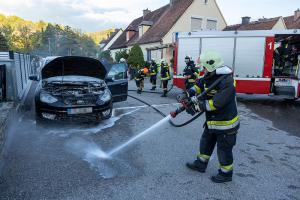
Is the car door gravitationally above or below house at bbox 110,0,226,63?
below

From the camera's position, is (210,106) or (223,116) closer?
(210,106)

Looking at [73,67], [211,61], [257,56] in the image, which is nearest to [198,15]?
[257,56]

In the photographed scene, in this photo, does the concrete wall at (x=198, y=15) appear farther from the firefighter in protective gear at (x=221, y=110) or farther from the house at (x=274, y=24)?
the firefighter in protective gear at (x=221, y=110)

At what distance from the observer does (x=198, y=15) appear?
27969 mm

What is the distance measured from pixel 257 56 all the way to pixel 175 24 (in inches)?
656

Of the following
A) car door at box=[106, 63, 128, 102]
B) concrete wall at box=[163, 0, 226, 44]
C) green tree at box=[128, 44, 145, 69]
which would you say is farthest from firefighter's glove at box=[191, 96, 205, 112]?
green tree at box=[128, 44, 145, 69]

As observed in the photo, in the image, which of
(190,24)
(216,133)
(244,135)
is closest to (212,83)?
(216,133)

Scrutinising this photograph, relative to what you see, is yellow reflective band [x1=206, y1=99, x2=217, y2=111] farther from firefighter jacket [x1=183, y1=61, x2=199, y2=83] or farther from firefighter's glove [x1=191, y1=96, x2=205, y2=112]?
firefighter jacket [x1=183, y1=61, x2=199, y2=83]

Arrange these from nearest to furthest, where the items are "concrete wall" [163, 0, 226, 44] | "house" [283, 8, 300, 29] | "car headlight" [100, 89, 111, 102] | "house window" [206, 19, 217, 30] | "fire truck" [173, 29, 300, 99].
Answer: "car headlight" [100, 89, 111, 102] < "fire truck" [173, 29, 300, 99] < "concrete wall" [163, 0, 226, 44] < "house window" [206, 19, 217, 30] < "house" [283, 8, 300, 29]

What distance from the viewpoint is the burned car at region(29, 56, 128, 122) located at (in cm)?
600

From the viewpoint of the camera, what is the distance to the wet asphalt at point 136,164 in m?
3.55

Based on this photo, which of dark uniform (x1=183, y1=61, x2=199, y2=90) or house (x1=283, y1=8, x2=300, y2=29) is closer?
dark uniform (x1=183, y1=61, x2=199, y2=90)

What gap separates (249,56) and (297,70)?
173 centimetres

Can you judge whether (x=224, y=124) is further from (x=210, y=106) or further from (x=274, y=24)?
(x=274, y=24)
